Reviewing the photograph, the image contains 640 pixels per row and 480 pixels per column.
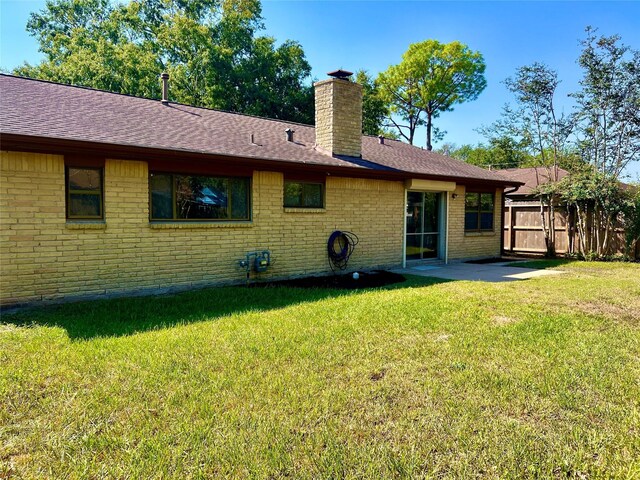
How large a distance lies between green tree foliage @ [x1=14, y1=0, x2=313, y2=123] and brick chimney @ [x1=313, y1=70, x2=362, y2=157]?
16496 millimetres

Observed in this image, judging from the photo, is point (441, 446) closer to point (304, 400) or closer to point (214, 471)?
point (304, 400)

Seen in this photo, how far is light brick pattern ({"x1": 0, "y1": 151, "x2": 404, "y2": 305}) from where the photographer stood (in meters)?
6.61

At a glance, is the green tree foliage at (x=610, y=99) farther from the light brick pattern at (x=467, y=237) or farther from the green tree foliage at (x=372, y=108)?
the green tree foliage at (x=372, y=108)

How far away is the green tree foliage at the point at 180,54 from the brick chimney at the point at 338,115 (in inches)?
649

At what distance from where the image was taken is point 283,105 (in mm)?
27891

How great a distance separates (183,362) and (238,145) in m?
6.04

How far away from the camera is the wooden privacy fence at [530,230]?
15406 millimetres

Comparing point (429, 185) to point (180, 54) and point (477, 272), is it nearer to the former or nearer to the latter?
point (477, 272)

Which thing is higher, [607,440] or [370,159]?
[370,159]

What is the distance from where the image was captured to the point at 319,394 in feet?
11.6

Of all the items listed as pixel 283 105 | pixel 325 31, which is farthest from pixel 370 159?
pixel 283 105

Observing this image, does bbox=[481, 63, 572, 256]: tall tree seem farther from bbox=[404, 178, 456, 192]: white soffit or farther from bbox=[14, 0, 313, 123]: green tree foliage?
bbox=[14, 0, 313, 123]: green tree foliage

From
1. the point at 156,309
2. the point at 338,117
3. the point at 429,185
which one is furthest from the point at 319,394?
the point at 429,185

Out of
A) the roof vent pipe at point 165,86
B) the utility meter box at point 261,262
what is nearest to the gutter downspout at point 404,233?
the utility meter box at point 261,262
